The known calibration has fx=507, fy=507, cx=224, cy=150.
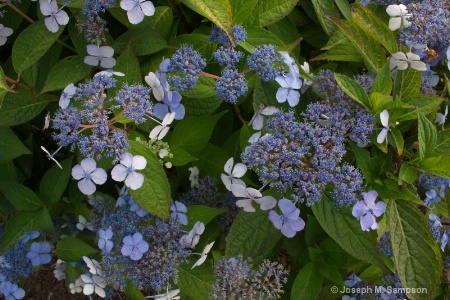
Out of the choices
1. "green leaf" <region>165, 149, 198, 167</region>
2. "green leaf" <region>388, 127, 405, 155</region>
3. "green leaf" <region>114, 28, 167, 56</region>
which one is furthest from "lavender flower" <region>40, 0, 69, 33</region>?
"green leaf" <region>388, 127, 405, 155</region>

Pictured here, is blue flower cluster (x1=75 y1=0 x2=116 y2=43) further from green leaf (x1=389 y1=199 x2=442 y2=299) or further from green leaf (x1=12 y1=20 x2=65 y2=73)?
green leaf (x1=389 y1=199 x2=442 y2=299)

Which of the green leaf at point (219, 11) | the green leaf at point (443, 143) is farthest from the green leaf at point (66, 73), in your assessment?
the green leaf at point (443, 143)

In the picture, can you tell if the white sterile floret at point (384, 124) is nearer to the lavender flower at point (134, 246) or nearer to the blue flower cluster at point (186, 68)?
the blue flower cluster at point (186, 68)

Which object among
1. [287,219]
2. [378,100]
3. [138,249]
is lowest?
[138,249]

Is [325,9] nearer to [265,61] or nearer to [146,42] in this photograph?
[265,61]

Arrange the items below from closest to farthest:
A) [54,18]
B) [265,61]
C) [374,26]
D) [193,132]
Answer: [265,61]
[374,26]
[54,18]
[193,132]

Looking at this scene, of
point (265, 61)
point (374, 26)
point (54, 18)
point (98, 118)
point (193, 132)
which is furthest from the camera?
point (193, 132)

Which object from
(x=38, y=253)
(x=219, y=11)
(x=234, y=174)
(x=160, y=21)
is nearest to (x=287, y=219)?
(x=234, y=174)
